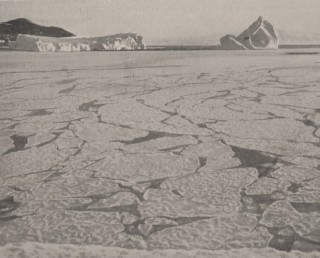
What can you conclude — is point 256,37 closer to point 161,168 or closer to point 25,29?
point 25,29

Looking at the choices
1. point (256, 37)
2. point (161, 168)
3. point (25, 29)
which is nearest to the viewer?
point (161, 168)

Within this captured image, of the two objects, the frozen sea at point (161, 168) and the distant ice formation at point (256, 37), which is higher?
the distant ice formation at point (256, 37)

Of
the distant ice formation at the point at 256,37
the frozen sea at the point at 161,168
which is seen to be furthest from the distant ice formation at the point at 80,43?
the distant ice formation at the point at 256,37

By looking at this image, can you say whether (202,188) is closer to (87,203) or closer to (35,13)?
(87,203)

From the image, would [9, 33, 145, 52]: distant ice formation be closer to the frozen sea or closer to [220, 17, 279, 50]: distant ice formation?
the frozen sea

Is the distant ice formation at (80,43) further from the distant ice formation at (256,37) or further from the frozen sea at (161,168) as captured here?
the distant ice formation at (256,37)

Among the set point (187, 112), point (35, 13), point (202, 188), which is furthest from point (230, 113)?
point (35, 13)

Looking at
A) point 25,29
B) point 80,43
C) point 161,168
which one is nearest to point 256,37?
point 80,43

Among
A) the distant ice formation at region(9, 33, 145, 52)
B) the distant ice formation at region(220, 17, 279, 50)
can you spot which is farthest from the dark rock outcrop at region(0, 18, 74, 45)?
the distant ice formation at region(220, 17, 279, 50)
